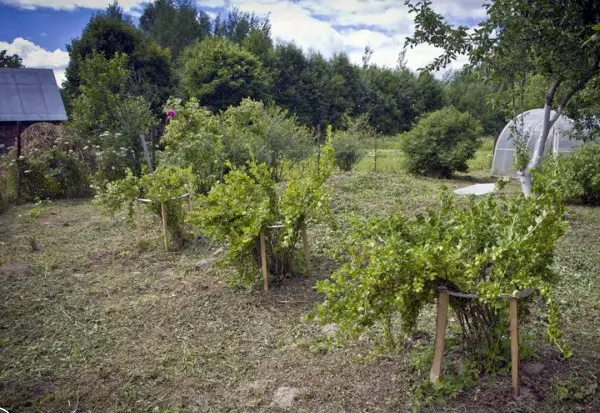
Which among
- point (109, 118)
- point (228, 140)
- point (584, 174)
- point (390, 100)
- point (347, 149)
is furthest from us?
point (390, 100)

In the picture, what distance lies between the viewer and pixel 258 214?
4.15 meters

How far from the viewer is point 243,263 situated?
437cm

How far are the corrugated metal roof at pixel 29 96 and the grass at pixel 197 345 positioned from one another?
34.6 ft

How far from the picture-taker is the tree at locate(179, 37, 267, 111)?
24062mm

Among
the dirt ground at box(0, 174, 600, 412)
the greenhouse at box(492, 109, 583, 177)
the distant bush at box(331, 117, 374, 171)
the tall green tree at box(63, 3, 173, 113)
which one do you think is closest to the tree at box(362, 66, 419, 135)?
the tall green tree at box(63, 3, 173, 113)

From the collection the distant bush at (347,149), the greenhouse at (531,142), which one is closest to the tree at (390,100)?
the greenhouse at (531,142)

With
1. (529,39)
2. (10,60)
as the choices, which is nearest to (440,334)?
(529,39)

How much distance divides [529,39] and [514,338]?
11.5 ft

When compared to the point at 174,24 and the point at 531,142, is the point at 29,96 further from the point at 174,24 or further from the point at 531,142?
the point at 174,24

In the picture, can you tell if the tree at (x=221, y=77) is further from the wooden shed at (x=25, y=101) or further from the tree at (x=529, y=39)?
the tree at (x=529, y=39)

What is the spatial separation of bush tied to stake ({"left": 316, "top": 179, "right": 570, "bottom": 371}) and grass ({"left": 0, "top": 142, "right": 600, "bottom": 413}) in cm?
37

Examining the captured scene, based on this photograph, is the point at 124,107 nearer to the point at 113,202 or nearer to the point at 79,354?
the point at 113,202

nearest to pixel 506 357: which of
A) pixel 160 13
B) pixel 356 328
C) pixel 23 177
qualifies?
pixel 356 328

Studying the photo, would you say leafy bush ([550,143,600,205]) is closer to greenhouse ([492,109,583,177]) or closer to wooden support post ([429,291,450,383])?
greenhouse ([492,109,583,177])
